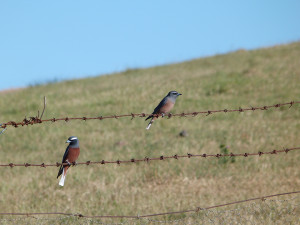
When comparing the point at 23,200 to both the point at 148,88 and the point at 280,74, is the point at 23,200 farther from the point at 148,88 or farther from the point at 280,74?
the point at 280,74

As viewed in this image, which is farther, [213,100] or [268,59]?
[268,59]

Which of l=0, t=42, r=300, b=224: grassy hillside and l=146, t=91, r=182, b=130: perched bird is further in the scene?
l=0, t=42, r=300, b=224: grassy hillside

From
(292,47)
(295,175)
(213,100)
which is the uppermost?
(292,47)

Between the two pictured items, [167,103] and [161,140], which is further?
[161,140]

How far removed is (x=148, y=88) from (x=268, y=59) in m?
8.75

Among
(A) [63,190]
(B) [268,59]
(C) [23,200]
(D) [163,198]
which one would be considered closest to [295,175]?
(D) [163,198]

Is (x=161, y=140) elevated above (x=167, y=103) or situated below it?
below

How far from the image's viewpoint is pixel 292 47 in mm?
33750

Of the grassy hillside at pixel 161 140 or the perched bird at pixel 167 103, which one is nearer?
the perched bird at pixel 167 103

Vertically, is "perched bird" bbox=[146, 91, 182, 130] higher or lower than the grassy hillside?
higher

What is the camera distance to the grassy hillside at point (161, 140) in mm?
10789

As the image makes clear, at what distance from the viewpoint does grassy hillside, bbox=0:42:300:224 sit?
10789mm

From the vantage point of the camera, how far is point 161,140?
16812 mm

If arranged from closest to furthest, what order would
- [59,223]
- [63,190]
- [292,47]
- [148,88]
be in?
[59,223], [63,190], [148,88], [292,47]
